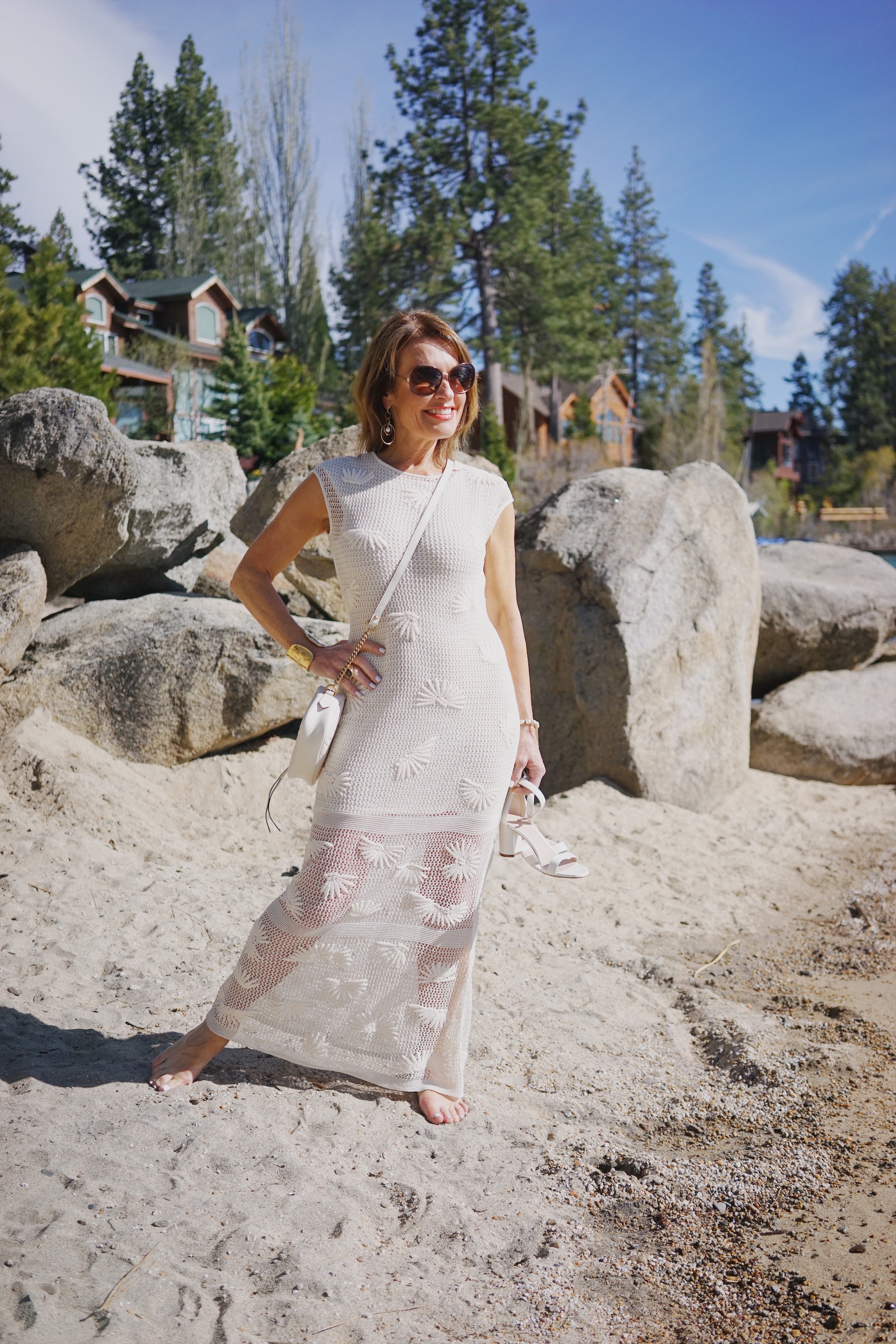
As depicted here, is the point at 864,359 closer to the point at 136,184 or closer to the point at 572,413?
the point at 572,413

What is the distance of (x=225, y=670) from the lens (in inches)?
215

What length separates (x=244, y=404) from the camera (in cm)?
1845

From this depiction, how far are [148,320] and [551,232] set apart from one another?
37.1 ft

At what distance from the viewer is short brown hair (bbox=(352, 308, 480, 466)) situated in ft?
8.91

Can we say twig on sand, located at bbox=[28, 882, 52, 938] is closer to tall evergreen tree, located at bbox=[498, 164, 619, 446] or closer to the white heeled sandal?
the white heeled sandal

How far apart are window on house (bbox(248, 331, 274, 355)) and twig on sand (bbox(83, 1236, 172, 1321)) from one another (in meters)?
29.9

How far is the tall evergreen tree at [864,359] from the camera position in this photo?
4672 cm

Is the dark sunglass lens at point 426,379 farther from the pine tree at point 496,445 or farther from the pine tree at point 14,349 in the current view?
the pine tree at point 496,445

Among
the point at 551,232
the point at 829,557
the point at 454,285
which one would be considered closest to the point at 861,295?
the point at 551,232

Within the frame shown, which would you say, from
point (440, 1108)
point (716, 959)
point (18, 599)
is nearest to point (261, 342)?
point (18, 599)

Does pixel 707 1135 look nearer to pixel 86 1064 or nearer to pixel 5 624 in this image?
pixel 86 1064

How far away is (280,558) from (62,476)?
8.31 feet

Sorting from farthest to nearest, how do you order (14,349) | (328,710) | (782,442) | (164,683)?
(782,442), (14,349), (164,683), (328,710)

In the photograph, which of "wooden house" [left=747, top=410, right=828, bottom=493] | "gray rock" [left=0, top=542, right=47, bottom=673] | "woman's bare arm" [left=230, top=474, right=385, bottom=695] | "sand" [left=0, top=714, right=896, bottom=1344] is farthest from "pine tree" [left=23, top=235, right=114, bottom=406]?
"wooden house" [left=747, top=410, right=828, bottom=493]
